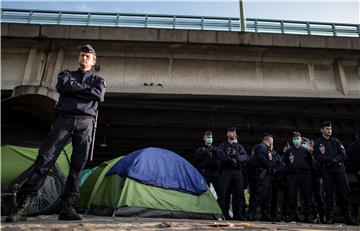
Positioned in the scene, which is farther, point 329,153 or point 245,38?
point 245,38

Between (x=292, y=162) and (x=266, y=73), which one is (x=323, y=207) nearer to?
(x=292, y=162)

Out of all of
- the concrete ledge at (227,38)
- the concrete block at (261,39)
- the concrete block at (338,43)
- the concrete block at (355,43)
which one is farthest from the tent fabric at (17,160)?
the concrete block at (355,43)

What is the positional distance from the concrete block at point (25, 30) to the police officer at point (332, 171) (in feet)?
28.7

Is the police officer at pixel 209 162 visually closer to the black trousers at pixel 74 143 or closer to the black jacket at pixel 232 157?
the black jacket at pixel 232 157

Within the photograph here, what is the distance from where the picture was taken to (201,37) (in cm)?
1156

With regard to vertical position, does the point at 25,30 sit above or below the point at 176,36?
below

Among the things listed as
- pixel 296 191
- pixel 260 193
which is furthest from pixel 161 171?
pixel 296 191

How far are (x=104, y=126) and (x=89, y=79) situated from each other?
1330cm

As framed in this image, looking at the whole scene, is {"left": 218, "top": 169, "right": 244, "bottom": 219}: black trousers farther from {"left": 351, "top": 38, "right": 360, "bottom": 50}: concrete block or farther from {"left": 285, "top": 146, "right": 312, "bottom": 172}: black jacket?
{"left": 351, "top": 38, "right": 360, "bottom": 50}: concrete block

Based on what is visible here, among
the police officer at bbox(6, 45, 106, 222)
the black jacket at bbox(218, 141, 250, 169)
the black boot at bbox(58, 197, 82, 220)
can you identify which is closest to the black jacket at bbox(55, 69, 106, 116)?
the police officer at bbox(6, 45, 106, 222)

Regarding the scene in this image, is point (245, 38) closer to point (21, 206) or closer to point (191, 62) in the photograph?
point (191, 62)

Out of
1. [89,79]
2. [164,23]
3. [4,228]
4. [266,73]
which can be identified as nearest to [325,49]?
[266,73]

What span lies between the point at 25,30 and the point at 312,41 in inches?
359

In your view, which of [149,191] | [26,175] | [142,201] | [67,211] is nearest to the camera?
[67,211]
